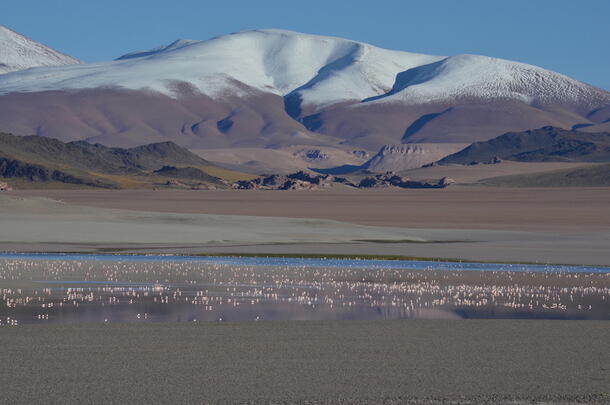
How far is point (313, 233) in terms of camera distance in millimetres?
52531

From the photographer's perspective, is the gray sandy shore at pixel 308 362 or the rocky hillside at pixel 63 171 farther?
the rocky hillside at pixel 63 171

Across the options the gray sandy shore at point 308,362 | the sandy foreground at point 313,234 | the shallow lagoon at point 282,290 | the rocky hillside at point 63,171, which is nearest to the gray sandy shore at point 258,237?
the sandy foreground at point 313,234

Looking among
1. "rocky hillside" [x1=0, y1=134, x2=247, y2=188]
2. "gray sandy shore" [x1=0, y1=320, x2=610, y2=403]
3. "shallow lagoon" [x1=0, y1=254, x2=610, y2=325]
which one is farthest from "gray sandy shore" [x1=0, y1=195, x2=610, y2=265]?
"rocky hillside" [x1=0, y1=134, x2=247, y2=188]

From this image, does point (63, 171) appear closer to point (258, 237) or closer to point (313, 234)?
point (313, 234)

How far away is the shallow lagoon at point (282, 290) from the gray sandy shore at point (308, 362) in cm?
210

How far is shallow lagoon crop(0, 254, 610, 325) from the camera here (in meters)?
23.0

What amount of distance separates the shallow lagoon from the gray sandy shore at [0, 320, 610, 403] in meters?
2.10

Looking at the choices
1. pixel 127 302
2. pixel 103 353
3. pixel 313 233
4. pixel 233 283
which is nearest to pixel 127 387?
pixel 103 353

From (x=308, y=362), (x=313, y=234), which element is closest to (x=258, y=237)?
(x=313, y=234)

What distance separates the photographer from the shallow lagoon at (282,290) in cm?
2300

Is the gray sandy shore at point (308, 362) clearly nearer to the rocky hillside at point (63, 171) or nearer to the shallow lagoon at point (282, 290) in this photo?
the shallow lagoon at point (282, 290)

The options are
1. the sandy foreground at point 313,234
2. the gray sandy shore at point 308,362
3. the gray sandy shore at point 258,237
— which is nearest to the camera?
the gray sandy shore at point 308,362

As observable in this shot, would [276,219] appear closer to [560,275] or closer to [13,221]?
[13,221]

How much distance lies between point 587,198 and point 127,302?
297ft
